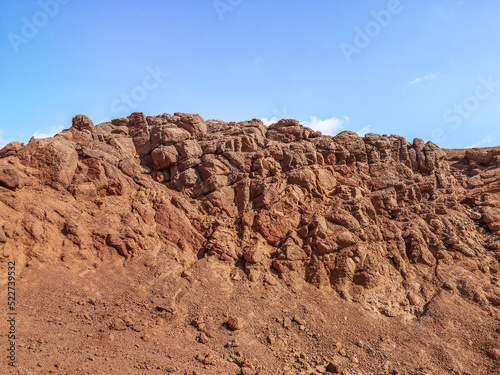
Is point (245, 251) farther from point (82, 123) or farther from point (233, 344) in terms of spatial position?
point (82, 123)

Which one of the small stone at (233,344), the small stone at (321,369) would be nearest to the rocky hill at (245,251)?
the small stone at (233,344)

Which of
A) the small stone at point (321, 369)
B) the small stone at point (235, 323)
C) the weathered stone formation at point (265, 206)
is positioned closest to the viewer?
the small stone at point (321, 369)

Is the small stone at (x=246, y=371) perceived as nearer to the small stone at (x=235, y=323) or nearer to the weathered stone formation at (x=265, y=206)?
the small stone at (x=235, y=323)

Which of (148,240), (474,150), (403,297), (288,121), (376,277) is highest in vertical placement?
(288,121)

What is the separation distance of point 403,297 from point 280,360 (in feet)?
21.8

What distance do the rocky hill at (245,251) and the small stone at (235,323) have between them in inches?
3.1

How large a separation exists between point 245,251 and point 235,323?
12.7 feet

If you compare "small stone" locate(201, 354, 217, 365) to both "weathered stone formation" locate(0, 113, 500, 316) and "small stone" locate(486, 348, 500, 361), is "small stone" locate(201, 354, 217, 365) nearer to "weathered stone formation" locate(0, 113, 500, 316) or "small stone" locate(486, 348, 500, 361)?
"weathered stone formation" locate(0, 113, 500, 316)

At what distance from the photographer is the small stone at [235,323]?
40.7 ft

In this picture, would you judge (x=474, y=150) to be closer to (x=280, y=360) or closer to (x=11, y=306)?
(x=280, y=360)

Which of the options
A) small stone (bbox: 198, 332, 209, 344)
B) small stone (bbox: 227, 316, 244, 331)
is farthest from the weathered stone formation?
small stone (bbox: 198, 332, 209, 344)

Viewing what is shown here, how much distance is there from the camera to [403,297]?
1463 centimetres

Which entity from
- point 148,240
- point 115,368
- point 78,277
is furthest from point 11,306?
point 148,240

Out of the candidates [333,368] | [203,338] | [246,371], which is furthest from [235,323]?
[333,368]
